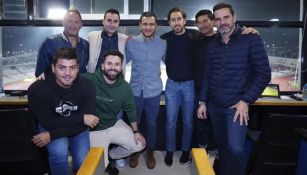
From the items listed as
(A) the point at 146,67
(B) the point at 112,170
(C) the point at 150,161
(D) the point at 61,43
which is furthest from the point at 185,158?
(D) the point at 61,43

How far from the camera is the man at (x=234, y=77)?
2.38 metres

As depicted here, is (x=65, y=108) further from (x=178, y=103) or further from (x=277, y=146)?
(x=277, y=146)

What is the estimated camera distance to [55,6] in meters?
4.07

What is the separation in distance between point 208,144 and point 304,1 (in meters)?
2.17

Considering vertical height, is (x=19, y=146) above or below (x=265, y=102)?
below

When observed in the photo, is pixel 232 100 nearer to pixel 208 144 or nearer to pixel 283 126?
pixel 283 126

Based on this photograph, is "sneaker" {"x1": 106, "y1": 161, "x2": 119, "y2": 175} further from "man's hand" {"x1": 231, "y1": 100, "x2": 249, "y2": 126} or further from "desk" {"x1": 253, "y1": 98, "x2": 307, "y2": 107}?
"desk" {"x1": 253, "y1": 98, "x2": 307, "y2": 107}

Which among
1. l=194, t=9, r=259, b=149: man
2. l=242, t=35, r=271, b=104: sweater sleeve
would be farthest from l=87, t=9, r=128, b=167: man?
l=242, t=35, r=271, b=104: sweater sleeve

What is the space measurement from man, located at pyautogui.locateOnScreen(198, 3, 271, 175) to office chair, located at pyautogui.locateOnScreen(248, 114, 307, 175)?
16 centimetres

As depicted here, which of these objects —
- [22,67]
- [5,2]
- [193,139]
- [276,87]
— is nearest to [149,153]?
[193,139]

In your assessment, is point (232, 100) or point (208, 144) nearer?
point (232, 100)

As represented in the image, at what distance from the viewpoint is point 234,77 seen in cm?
244

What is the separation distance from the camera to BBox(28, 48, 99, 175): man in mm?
2367

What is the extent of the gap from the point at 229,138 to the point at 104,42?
4.94 feet
